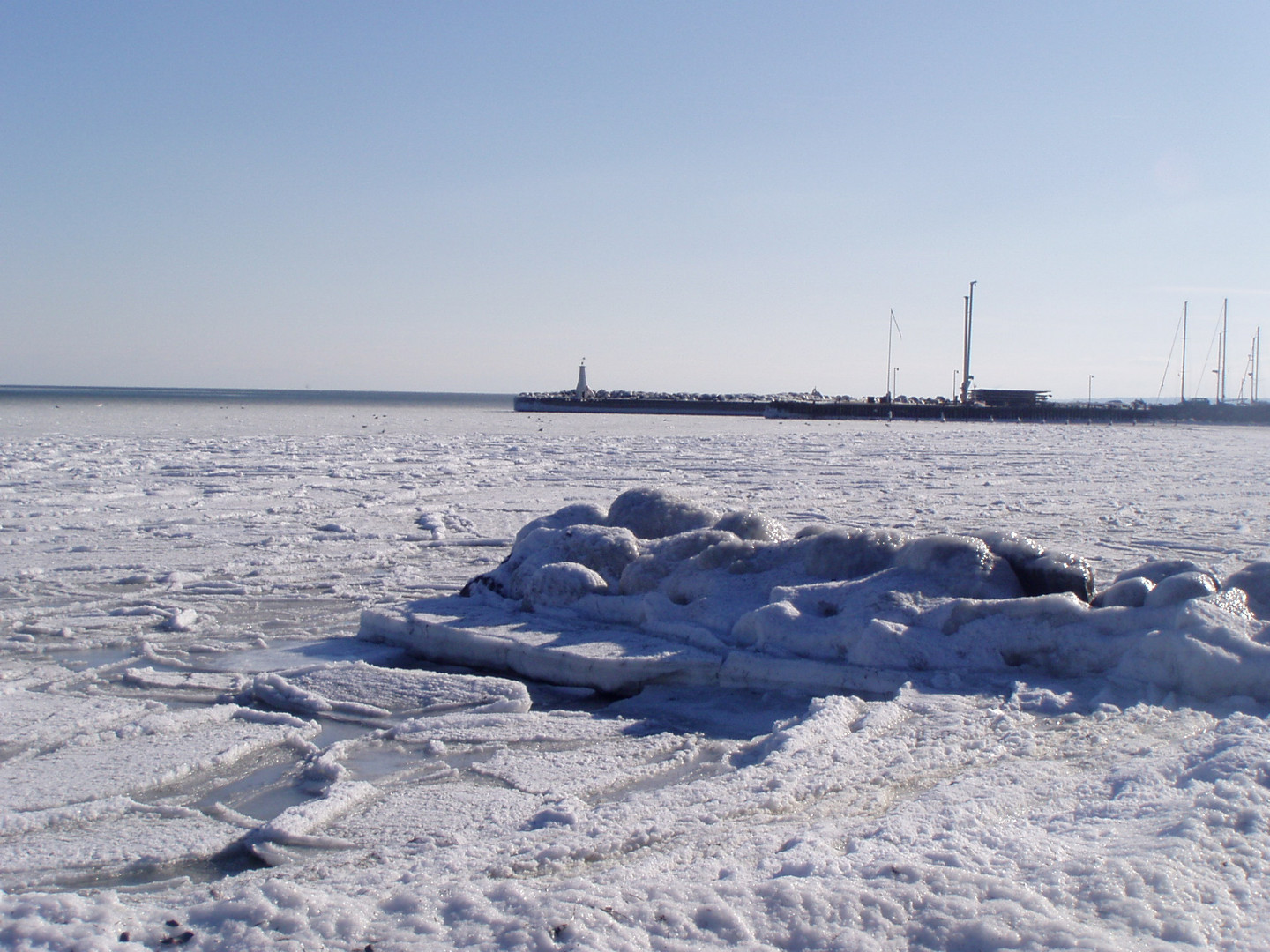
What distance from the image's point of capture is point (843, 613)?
4.12m

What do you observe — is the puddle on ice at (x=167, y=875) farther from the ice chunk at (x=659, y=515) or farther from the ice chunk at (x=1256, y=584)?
the ice chunk at (x=1256, y=584)

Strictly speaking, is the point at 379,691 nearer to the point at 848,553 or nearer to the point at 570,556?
the point at 570,556

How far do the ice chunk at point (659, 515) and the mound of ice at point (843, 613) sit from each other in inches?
21.7

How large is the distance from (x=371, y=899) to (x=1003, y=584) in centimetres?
325

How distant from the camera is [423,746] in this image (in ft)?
10.5

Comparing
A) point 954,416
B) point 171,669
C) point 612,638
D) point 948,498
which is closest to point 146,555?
point 171,669

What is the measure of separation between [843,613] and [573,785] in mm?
1725

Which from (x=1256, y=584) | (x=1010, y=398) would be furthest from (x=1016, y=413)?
(x=1256, y=584)

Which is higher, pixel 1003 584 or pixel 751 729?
pixel 1003 584

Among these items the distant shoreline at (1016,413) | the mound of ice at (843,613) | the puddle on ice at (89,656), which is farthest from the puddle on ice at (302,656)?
the distant shoreline at (1016,413)

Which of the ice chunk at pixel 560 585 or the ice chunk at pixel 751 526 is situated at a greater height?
the ice chunk at pixel 751 526

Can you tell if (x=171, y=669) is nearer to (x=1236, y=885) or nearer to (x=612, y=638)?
(x=612, y=638)

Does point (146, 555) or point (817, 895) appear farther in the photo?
point (146, 555)

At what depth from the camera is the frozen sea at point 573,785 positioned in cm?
196
